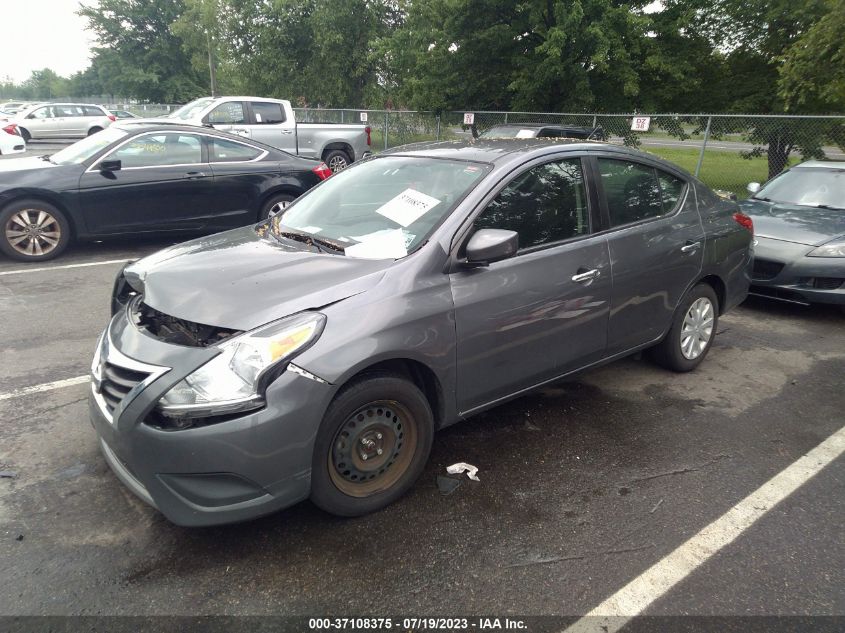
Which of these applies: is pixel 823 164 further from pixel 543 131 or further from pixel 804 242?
pixel 543 131

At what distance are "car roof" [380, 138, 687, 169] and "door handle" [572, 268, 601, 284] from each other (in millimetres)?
743

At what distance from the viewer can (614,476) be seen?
125 inches

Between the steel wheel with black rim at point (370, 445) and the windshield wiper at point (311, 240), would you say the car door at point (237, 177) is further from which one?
the steel wheel with black rim at point (370, 445)

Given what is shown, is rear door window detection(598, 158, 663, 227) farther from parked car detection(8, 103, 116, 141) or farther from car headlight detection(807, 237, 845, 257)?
parked car detection(8, 103, 116, 141)

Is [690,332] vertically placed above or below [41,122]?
below

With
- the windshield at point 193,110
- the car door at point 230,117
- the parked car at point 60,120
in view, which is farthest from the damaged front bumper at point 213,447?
the parked car at point 60,120

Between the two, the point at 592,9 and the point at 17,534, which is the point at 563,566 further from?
the point at 592,9

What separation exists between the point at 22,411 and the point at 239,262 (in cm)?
183

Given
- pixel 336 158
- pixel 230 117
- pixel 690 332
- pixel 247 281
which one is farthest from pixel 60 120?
pixel 690 332

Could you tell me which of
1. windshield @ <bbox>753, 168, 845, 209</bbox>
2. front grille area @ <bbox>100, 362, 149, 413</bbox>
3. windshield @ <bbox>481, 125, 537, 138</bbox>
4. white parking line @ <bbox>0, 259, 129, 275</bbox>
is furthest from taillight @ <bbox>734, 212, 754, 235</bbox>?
windshield @ <bbox>481, 125, 537, 138</bbox>

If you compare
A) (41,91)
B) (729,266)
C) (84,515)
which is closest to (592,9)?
(729,266)

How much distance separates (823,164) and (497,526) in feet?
22.7

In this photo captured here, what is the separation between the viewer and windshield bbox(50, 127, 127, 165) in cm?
727

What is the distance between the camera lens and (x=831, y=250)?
5691mm
